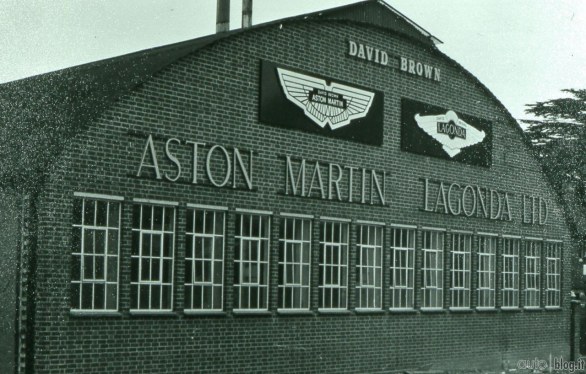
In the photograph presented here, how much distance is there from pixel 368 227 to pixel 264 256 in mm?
3567

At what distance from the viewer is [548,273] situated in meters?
27.9

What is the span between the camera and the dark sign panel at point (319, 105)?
64.1ft

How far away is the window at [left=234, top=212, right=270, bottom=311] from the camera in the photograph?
61.1 feet

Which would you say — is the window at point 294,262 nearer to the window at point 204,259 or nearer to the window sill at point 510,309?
the window at point 204,259

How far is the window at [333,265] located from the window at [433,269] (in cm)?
309

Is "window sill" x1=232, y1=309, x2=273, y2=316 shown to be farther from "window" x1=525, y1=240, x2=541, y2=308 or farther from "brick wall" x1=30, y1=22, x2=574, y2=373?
"window" x1=525, y1=240, x2=541, y2=308

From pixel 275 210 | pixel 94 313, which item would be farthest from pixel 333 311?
pixel 94 313

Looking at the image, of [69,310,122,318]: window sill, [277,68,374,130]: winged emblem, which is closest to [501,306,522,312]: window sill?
[277,68,374,130]: winged emblem

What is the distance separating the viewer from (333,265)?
2075 centimetres

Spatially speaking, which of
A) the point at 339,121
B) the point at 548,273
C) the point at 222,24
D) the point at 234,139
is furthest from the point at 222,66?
the point at 548,273

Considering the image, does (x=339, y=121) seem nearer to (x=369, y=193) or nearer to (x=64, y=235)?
(x=369, y=193)

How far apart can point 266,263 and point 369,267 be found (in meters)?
3.45

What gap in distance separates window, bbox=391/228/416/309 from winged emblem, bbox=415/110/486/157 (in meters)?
2.61

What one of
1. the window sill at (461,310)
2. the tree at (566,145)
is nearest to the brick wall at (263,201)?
the window sill at (461,310)
